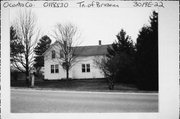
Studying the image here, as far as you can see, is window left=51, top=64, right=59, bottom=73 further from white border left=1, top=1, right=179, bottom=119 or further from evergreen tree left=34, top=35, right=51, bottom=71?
white border left=1, top=1, right=179, bottom=119

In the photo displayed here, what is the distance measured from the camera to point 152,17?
820 centimetres

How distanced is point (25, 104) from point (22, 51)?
4.11 meters

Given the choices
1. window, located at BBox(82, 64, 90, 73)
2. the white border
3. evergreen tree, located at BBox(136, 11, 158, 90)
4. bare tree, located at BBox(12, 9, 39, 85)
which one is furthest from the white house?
the white border

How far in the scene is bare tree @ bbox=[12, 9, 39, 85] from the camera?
31.2 feet

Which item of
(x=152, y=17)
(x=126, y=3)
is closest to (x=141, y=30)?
(x=152, y=17)

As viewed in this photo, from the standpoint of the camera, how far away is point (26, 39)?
11508mm

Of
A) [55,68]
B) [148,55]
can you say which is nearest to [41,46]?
[55,68]

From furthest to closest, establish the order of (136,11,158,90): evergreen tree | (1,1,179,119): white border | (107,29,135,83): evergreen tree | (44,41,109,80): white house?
1. (44,41,109,80): white house
2. (107,29,135,83): evergreen tree
3. (136,11,158,90): evergreen tree
4. (1,1,179,119): white border

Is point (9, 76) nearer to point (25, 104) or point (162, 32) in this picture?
point (25, 104)

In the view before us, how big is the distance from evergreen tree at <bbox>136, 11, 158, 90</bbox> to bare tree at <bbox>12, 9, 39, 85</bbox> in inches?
177

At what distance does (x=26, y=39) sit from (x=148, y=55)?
241 inches

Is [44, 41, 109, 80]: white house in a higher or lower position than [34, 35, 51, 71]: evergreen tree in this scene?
lower

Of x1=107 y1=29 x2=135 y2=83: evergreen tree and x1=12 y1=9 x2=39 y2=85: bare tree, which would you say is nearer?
x1=12 y1=9 x2=39 y2=85: bare tree

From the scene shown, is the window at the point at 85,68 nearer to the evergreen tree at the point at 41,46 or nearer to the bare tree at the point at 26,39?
the evergreen tree at the point at 41,46
